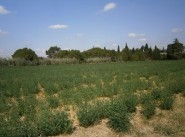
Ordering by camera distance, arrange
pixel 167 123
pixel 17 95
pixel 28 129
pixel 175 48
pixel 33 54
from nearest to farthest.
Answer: pixel 28 129 → pixel 167 123 → pixel 17 95 → pixel 33 54 → pixel 175 48

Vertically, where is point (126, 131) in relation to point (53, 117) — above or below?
below

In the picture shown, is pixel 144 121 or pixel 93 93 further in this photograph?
pixel 93 93

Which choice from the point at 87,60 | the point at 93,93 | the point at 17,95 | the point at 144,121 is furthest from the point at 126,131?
the point at 87,60

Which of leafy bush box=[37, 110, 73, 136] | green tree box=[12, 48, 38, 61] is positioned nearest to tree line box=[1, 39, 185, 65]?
green tree box=[12, 48, 38, 61]

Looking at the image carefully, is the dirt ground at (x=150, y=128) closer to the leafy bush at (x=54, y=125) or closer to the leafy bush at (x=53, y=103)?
the leafy bush at (x=54, y=125)

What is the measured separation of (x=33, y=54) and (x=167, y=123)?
80.7m

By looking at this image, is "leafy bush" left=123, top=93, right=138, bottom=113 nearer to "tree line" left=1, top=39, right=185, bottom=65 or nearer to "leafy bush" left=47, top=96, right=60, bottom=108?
"leafy bush" left=47, top=96, right=60, bottom=108

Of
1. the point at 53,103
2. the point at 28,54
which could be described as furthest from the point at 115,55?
the point at 53,103

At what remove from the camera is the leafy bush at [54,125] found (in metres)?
6.61

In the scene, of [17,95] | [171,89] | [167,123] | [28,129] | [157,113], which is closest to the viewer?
[28,129]

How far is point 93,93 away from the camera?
1196 centimetres

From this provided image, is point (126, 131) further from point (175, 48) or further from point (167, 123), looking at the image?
point (175, 48)

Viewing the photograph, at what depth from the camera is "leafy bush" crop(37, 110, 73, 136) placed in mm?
6605

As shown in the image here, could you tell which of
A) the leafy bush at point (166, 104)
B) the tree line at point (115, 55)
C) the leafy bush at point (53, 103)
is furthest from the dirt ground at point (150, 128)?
the tree line at point (115, 55)
